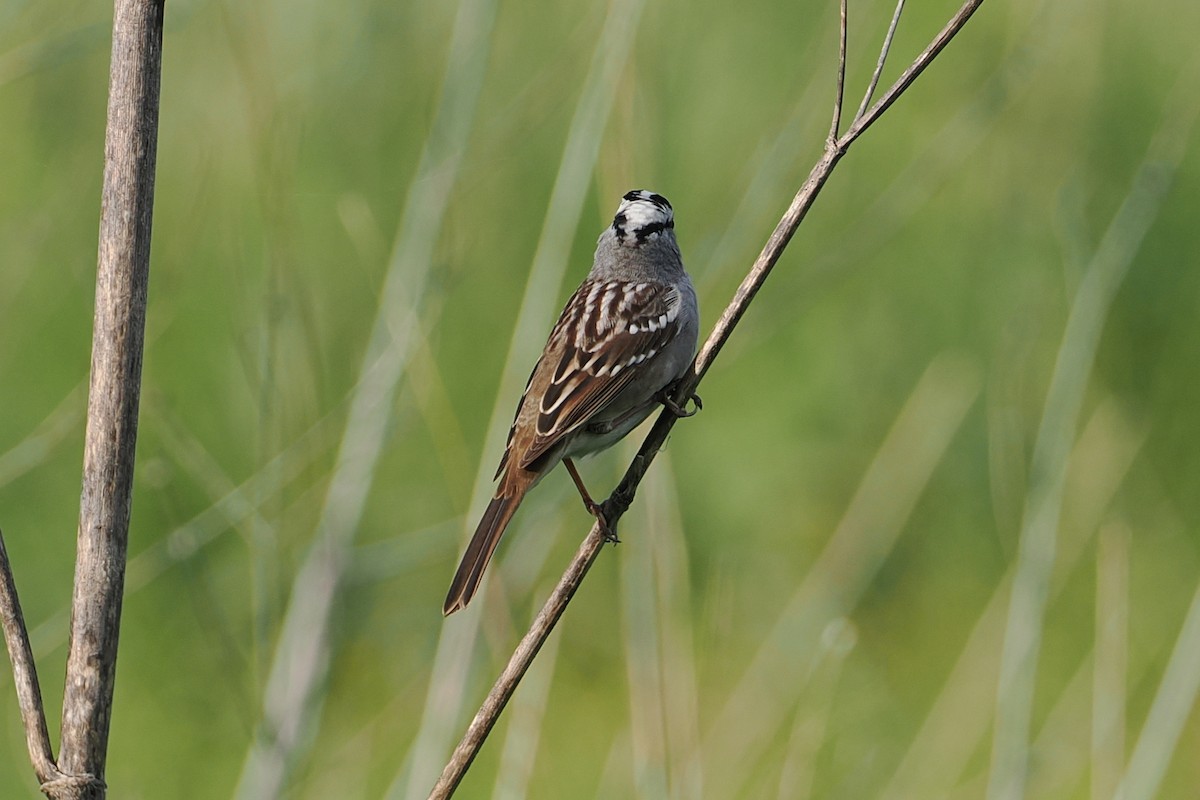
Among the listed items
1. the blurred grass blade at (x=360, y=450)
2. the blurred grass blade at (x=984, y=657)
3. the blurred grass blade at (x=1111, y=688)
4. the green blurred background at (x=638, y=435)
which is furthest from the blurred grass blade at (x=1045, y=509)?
the blurred grass blade at (x=360, y=450)

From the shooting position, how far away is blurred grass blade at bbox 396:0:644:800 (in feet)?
9.11

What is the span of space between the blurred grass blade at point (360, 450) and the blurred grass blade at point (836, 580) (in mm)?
959

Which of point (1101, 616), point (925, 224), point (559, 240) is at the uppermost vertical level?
point (925, 224)

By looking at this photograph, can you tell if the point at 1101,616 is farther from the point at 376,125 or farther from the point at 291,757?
the point at 376,125

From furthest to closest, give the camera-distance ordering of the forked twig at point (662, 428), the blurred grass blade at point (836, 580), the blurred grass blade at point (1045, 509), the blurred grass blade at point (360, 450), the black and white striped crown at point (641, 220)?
1. the black and white striped crown at point (641, 220)
2. the blurred grass blade at point (836, 580)
3. the blurred grass blade at point (1045, 509)
4. the blurred grass blade at point (360, 450)
5. the forked twig at point (662, 428)

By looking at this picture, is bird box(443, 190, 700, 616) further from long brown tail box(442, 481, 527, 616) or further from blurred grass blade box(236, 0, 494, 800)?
blurred grass blade box(236, 0, 494, 800)

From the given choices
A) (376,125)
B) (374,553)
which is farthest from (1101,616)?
(376,125)

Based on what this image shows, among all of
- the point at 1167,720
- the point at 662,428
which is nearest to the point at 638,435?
the point at 662,428

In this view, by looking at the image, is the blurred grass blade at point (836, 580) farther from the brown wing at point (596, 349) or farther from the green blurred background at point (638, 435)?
the brown wing at point (596, 349)

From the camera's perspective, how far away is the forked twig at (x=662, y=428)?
183 cm

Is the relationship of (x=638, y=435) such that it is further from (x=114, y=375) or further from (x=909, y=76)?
(x=114, y=375)

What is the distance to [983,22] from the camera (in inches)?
242

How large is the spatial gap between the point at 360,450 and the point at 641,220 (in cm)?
128

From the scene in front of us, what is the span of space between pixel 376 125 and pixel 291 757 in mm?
3287
